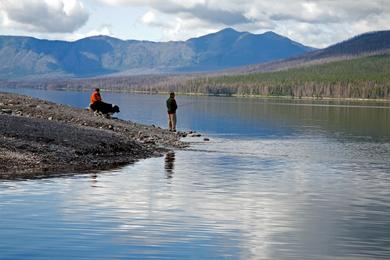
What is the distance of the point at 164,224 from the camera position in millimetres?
17516

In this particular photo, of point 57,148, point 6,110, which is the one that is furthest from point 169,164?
point 6,110

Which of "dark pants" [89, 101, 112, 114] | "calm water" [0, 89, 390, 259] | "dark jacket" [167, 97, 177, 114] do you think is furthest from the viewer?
"dark pants" [89, 101, 112, 114]

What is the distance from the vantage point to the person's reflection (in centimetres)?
2873

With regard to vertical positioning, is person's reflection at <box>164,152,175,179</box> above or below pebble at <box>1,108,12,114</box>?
below

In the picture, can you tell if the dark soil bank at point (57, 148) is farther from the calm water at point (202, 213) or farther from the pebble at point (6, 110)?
the calm water at point (202, 213)

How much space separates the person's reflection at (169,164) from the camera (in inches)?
1131

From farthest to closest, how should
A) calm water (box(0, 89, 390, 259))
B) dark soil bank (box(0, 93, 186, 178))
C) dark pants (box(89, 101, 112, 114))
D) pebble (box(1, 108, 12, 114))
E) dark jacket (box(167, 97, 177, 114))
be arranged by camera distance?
dark pants (box(89, 101, 112, 114))
dark jacket (box(167, 97, 177, 114))
pebble (box(1, 108, 12, 114))
dark soil bank (box(0, 93, 186, 178))
calm water (box(0, 89, 390, 259))

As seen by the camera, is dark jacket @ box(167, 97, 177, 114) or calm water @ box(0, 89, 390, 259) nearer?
calm water @ box(0, 89, 390, 259)

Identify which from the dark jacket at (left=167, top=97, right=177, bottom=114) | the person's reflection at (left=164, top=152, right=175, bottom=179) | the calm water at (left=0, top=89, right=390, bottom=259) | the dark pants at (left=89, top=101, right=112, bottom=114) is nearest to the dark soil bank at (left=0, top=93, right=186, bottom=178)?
the person's reflection at (left=164, top=152, right=175, bottom=179)

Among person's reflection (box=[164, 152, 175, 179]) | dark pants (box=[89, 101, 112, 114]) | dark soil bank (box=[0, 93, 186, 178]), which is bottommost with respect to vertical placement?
person's reflection (box=[164, 152, 175, 179])

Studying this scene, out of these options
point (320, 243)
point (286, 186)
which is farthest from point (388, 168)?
point (320, 243)

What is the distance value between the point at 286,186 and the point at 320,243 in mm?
9891

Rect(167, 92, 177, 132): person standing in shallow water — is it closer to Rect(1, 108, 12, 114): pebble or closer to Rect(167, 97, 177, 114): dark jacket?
Rect(167, 97, 177, 114): dark jacket

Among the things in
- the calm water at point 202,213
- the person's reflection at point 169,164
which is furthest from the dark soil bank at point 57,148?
the calm water at point 202,213
